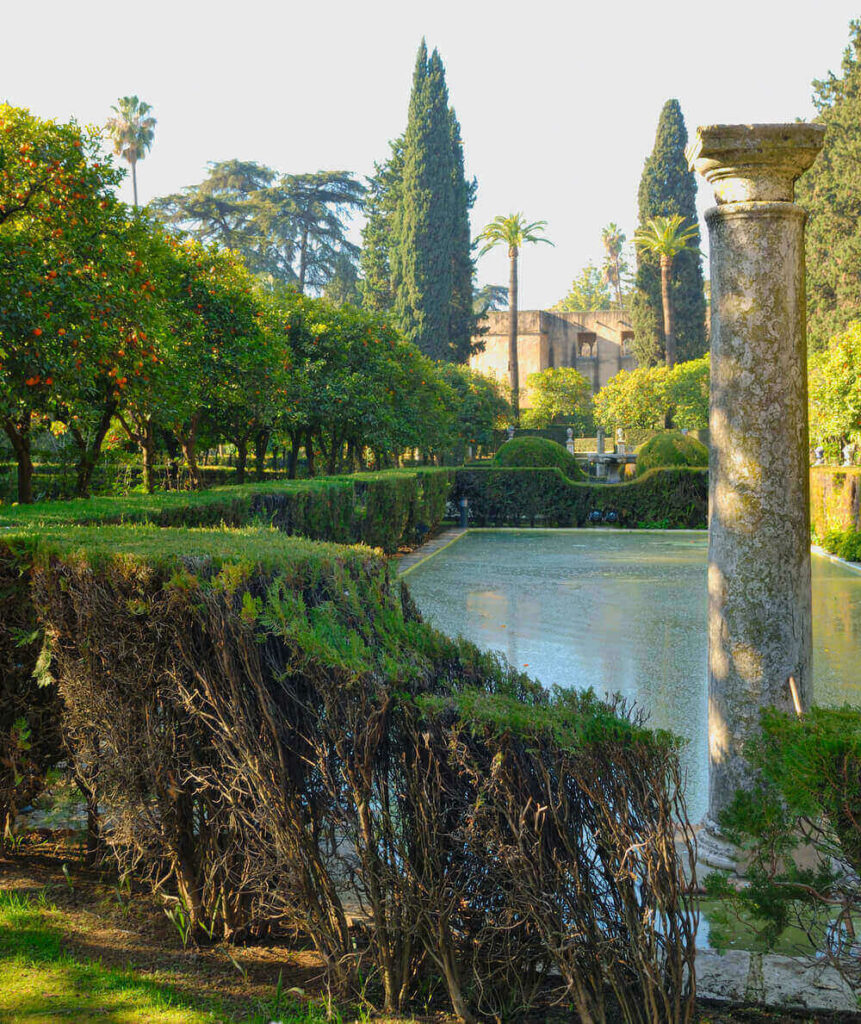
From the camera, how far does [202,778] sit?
2.68 meters

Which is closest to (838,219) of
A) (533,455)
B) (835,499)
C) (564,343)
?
(533,455)

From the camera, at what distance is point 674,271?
→ 46.0 m

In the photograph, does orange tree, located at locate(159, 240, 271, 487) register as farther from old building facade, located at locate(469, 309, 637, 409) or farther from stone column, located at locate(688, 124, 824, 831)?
old building facade, located at locate(469, 309, 637, 409)

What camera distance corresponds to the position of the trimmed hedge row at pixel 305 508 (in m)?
5.80

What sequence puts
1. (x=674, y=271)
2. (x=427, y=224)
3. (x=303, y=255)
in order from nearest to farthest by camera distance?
1. (x=427, y=224)
2. (x=303, y=255)
3. (x=674, y=271)

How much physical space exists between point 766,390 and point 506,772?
2101 millimetres

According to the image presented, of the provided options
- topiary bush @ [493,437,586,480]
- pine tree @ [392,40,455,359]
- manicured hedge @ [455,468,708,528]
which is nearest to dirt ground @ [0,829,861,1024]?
manicured hedge @ [455,468,708,528]

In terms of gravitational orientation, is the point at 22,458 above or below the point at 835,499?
above

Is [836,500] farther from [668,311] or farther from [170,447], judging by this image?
[668,311]

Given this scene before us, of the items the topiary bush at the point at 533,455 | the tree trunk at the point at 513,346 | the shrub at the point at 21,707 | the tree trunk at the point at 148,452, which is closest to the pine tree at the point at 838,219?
the topiary bush at the point at 533,455

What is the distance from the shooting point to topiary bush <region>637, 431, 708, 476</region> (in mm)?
25516

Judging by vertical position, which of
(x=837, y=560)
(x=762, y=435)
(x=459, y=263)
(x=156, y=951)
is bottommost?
(x=837, y=560)

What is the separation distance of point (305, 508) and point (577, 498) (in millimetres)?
13923

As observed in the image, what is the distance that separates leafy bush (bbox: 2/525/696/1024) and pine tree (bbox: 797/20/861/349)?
33.2 m
